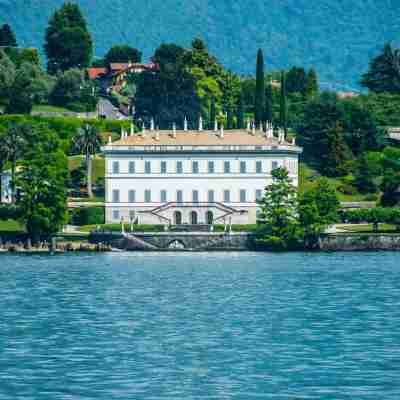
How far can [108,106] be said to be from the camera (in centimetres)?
17900

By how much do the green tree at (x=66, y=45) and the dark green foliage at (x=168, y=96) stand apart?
1868cm

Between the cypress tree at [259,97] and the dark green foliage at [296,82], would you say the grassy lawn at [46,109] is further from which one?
the dark green foliage at [296,82]

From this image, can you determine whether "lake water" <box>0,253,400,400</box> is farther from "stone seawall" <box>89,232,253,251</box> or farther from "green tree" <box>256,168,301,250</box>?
"stone seawall" <box>89,232,253,251</box>

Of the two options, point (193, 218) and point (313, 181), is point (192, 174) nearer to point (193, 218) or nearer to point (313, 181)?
point (193, 218)

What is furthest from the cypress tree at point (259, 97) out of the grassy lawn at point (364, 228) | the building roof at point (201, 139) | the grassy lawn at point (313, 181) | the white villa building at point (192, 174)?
the grassy lawn at point (364, 228)

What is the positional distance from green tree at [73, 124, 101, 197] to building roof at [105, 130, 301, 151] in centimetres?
542

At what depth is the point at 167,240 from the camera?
116125mm

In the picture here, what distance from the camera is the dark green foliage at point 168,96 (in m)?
158

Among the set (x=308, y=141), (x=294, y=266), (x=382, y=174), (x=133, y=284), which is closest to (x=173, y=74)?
(x=308, y=141)

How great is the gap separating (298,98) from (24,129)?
47584 millimetres

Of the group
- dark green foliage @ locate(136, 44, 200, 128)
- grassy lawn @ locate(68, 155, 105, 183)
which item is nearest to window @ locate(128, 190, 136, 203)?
grassy lawn @ locate(68, 155, 105, 183)

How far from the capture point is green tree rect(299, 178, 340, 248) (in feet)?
363

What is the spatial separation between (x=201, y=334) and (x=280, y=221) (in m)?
58.2

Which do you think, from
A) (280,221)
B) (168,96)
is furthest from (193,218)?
(168,96)
